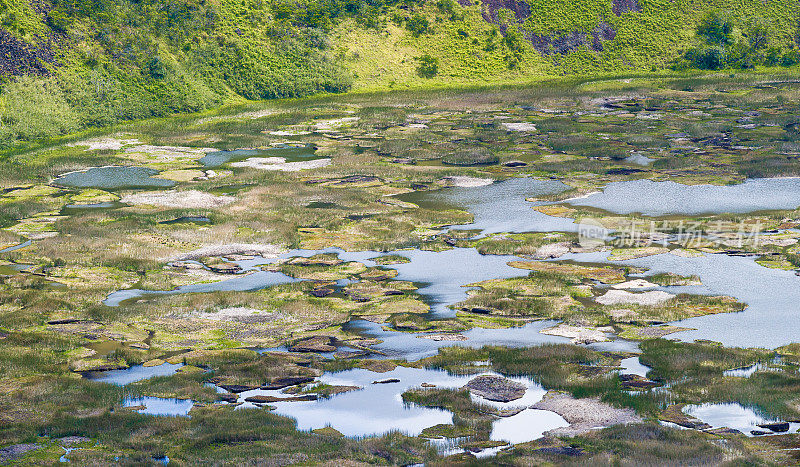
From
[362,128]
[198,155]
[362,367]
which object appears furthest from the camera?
[362,128]

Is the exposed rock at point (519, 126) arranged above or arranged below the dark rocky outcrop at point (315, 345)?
above

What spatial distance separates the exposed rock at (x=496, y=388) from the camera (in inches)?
776

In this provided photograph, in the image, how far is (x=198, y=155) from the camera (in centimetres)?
5719

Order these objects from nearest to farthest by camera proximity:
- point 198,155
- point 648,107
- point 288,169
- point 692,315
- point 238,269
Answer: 1. point 692,315
2. point 238,269
3. point 288,169
4. point 198,155
5. point 648,107

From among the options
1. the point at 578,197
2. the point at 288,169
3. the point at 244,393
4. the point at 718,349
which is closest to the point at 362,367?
the point at 244,393

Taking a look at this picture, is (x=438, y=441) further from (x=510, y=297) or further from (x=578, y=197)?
(x=578, y=197)

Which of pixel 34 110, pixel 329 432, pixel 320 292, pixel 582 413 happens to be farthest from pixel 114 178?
pixel 582 413

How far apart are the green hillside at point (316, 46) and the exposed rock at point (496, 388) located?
177 feet

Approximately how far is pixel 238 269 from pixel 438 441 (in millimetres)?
15868

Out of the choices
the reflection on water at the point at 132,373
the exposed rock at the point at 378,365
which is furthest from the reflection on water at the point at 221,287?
the exposed rock at the point at 378,365

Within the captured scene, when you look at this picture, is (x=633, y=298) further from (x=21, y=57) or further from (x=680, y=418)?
(x=21, y=57)

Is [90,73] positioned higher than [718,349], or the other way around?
[90,73]

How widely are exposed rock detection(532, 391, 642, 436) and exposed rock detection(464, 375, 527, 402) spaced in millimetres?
687

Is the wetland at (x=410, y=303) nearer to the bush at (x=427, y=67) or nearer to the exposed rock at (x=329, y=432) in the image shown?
the exposed rock at (x=329, y=432)
